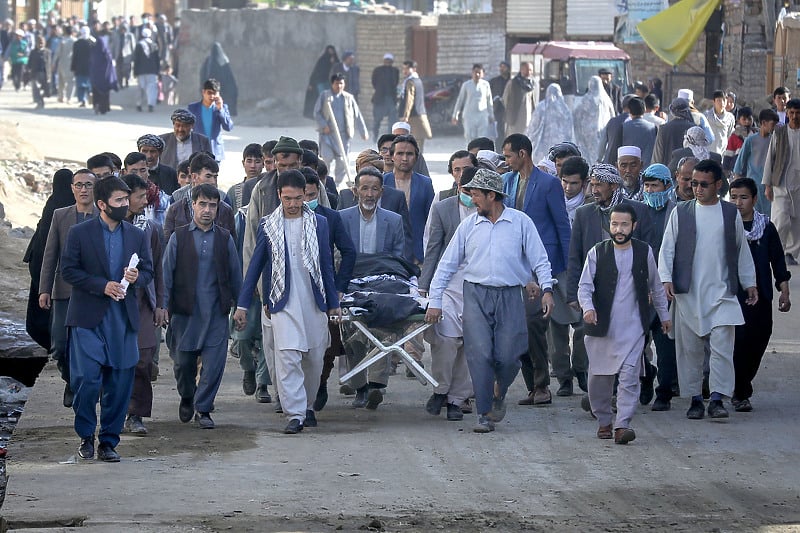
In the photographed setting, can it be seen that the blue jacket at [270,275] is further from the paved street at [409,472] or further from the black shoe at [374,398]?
the black shoe at [374,398]

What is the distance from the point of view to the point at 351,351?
991cm

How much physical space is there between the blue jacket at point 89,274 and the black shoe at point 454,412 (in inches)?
87.2

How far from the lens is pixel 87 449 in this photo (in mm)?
8102

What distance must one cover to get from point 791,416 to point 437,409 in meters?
2.22

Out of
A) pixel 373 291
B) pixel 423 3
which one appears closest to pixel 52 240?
pixel 373 291

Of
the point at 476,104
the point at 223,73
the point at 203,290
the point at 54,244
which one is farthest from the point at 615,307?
the point at 223,73

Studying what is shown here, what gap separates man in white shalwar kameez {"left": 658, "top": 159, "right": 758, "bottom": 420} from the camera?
369 inches

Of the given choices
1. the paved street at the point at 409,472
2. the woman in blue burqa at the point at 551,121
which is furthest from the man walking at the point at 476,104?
the paved street at the point at 409,472

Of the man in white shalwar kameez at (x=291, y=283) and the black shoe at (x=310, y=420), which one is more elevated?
the man in white shalwar kameez at (x=291, y=283)

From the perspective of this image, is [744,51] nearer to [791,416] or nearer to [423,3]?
[791,416]

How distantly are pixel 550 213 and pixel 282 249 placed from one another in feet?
6.53

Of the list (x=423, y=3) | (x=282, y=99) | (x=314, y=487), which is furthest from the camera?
(x=423, y=3)

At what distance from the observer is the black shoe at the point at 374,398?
966 centimetres

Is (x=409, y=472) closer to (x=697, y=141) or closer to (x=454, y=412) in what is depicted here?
(x=454, y=412)
